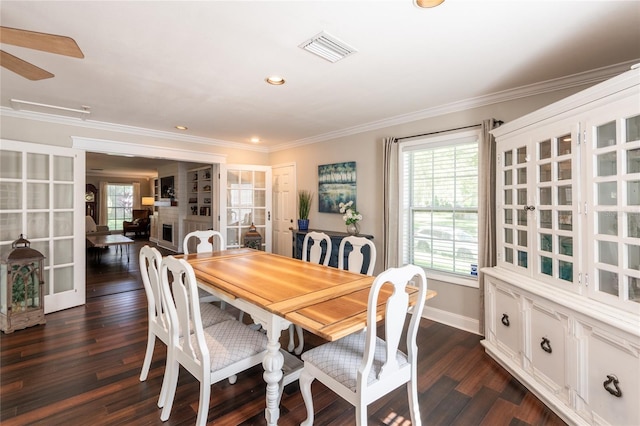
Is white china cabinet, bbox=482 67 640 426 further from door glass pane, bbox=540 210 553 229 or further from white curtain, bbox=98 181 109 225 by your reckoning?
white curtain, bbox=98 181 109 225

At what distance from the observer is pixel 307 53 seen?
7.18 feet

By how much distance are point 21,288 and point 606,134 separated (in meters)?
5.34

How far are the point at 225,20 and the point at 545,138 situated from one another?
2318 millimetres

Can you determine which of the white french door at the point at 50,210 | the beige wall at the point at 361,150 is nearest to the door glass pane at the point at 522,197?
the beige wall at the point at 361,150

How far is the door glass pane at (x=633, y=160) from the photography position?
1.61 metres

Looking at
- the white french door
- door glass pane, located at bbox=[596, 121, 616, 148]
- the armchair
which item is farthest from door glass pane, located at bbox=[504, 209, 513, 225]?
the armchair

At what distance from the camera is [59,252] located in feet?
12.6

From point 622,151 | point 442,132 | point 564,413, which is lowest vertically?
point 564,413

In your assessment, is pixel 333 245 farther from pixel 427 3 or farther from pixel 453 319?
pixel 427 3

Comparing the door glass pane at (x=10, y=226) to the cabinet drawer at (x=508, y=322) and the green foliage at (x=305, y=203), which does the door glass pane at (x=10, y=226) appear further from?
the cabinet drawer at (x=508, y=322)

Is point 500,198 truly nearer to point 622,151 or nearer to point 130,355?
point 622,151

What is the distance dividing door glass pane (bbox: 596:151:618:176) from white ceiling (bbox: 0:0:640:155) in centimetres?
81

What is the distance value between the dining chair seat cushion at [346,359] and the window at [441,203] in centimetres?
193

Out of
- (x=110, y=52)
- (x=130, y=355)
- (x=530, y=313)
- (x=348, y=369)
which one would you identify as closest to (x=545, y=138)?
(x=530, y=313)
